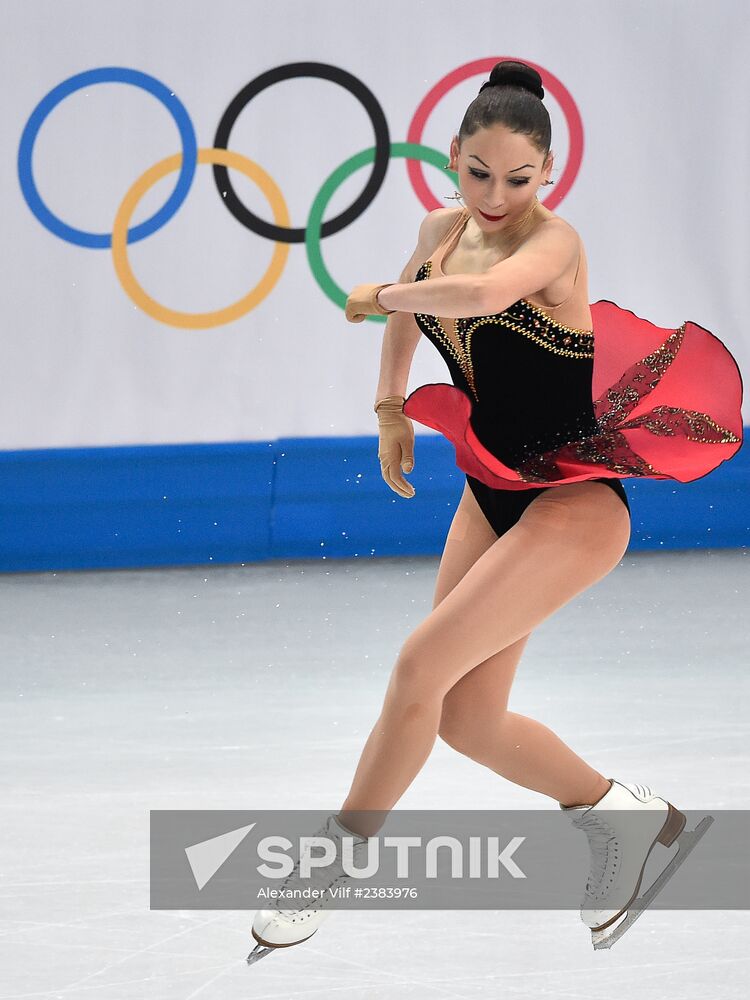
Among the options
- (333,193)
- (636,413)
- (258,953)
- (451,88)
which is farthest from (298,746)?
(451,88)

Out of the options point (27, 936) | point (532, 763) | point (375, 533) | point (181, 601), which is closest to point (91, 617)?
point (181, 601)

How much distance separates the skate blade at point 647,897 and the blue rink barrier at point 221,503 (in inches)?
138

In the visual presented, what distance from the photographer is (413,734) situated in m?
2.24

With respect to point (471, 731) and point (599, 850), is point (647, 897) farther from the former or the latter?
point (471, 731)

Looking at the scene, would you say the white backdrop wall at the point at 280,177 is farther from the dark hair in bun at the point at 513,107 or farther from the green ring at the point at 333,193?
the dark hair in bun at the point at 513,107

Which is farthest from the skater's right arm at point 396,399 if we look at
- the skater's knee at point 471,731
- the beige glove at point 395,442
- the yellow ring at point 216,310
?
the yellow ring at point 216,310

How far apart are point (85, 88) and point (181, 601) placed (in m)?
2.07

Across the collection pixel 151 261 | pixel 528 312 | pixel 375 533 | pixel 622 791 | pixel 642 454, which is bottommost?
pixel 375 533

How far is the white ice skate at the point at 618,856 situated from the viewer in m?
2.48

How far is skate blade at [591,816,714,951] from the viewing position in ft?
8.10

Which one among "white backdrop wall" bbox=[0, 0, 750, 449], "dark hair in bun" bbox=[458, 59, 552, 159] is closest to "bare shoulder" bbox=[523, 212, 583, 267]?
"dark hair in bun" bbox=[458, 59, 552, 159]

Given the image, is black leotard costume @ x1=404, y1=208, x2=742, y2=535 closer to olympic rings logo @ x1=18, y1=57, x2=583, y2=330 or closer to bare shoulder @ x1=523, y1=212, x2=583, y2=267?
bare shoulder @ x1=523, y1=212, x2=583, y2=267

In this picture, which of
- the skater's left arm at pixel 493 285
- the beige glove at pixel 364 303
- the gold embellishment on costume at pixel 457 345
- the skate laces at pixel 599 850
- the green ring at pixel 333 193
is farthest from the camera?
the green ring at pixel 333 193

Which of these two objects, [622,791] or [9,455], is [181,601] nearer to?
[9,455]
